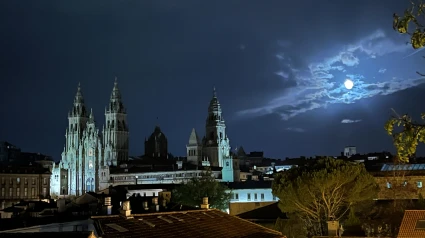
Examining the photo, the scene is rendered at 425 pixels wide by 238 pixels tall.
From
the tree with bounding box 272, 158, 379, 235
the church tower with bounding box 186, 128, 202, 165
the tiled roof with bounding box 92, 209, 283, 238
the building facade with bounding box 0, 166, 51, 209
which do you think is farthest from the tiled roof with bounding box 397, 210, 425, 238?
the church tower with bounding box 186, 128, 202, 165

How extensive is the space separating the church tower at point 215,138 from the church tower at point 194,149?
4.37 feet

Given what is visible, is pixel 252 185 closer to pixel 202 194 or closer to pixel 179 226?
pixel 202 194

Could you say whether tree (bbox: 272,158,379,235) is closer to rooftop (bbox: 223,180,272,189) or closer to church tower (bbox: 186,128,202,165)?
rooftop (bbox: 223,180,272,189)

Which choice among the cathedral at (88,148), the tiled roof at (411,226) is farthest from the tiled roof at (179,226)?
the cathedral at (88,148)

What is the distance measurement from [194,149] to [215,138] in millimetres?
5564

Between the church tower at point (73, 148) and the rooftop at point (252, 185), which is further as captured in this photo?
the church tower at point (73, 148)

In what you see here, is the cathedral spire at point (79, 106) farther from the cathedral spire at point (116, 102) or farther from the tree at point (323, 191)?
the tree at point (323, 191)

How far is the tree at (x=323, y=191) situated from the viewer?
118 ft

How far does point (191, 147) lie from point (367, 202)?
87.4 m

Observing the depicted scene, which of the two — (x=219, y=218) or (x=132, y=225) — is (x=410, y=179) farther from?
(x=132, y=225)

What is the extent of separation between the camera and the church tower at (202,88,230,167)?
409ft

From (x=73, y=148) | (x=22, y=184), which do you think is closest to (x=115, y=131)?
(x=73, y=148)

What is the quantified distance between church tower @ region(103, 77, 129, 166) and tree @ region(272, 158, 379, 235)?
99.6 metres

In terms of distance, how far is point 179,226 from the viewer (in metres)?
24.0
